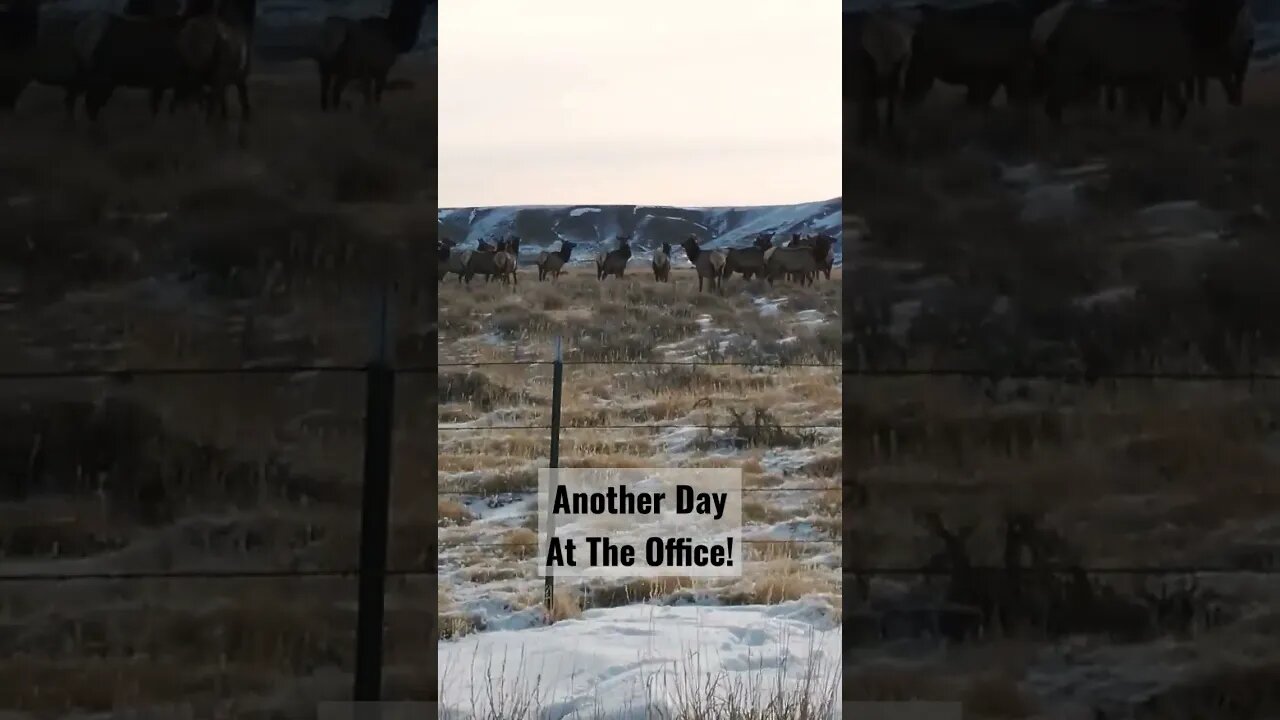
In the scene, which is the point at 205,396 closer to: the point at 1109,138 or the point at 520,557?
the point at 1109,138

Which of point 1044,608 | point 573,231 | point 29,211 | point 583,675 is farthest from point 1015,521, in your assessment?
point 573,231

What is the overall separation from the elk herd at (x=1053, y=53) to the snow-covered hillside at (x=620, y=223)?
12470mm

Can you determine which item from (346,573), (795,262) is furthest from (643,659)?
(795,262)

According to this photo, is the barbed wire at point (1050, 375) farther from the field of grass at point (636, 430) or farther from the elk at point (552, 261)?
the elk at point (552, 261)

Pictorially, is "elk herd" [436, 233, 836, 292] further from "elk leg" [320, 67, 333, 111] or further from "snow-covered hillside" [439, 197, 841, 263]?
"elk leg" [320, 67, 333, 111]

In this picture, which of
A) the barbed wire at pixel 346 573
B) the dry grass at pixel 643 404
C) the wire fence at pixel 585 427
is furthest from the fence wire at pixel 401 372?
the dry grass at pixel 643 404

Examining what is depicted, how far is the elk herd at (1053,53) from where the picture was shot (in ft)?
4.98

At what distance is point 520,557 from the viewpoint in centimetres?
727

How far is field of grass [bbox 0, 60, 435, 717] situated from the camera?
153cm

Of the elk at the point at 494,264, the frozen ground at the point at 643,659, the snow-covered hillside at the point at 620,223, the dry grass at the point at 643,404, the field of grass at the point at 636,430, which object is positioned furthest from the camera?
the snow-covered hillside at the point at 620,223

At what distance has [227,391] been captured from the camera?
1.53 m

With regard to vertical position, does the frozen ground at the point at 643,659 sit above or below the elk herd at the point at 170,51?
below

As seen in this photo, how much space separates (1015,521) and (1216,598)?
0.90 feet

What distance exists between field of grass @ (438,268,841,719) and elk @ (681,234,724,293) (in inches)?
5.5
